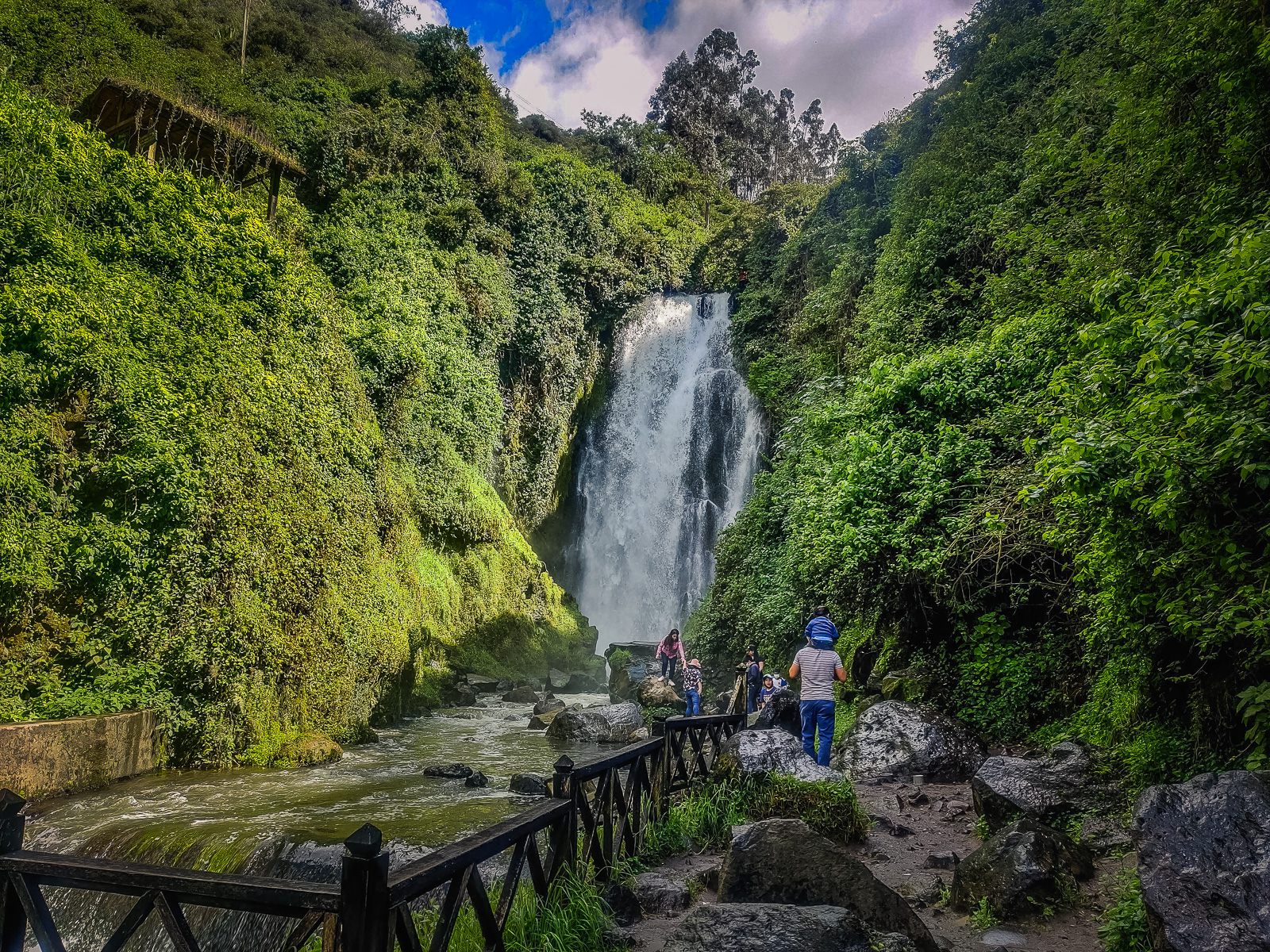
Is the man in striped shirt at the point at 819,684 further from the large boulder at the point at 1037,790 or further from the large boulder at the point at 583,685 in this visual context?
the large boulder at the point at 583,685

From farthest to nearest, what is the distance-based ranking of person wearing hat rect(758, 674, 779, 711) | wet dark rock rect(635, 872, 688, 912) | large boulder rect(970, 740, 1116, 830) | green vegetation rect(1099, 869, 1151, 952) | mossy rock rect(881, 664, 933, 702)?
person wearing hat rect(758, 674, 779, 711)
mossy rock rect(881, 664, 933, 702)
large boulder rect(970, 740, 1116, 830)
wet dark rock rect(635, 872, 688, 912)
green vegetation rect(1099, 869, 1151, 952)

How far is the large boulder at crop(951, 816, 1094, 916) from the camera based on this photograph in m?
4.34

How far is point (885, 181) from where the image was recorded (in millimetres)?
19047

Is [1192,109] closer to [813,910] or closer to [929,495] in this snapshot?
[929,495]

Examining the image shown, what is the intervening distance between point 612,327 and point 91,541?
22.2 metres

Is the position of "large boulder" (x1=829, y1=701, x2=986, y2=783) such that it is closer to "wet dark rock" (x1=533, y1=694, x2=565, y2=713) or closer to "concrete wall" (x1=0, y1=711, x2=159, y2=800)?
"wet dark rock" (x1=533, y1=694, x2=565, y2=713)

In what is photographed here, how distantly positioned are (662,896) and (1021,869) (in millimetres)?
2407

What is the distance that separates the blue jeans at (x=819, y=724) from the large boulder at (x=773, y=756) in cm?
86

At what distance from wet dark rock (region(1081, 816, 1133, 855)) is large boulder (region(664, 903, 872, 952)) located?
9.48 ft

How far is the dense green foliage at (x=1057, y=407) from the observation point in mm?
4371

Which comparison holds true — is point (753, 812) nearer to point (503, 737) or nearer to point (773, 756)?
point (773, 756)

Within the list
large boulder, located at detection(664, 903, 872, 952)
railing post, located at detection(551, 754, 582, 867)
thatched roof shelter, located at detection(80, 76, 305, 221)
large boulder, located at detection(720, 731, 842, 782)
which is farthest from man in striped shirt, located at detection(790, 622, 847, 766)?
thatched roof shelter, located at detection(80, 76, 305, 221)

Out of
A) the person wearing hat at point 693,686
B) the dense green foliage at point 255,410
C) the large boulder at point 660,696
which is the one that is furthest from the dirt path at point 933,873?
the large boulder at point 660,696

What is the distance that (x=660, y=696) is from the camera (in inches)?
610
